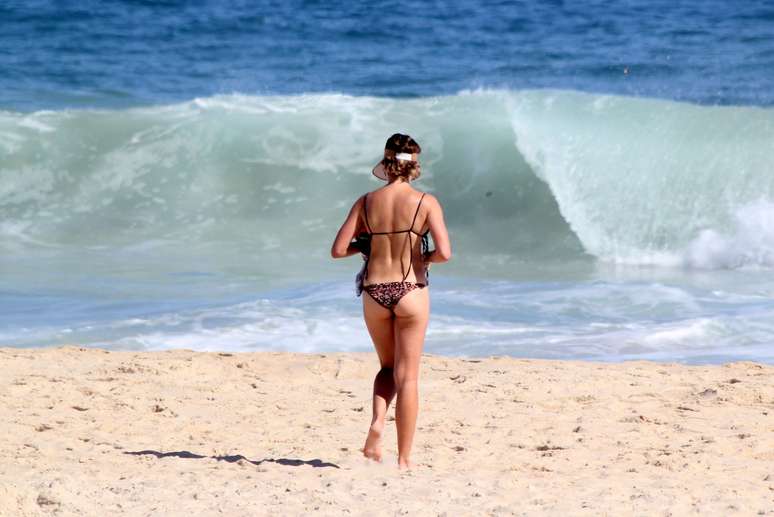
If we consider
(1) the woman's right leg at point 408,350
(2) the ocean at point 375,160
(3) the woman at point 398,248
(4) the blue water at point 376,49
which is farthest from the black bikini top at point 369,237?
(4) the blue water at point 376,49

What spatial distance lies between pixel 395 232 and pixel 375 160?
35.1 feet

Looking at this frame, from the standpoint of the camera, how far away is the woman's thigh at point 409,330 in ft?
15.8

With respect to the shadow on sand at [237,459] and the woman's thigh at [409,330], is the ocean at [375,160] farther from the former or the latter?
the woman's thigh at [409,330]

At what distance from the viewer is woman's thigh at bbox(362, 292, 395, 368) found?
15.9ft

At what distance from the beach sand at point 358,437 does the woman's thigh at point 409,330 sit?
42 cm

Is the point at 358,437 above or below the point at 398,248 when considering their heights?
below

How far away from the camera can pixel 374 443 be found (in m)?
5.04

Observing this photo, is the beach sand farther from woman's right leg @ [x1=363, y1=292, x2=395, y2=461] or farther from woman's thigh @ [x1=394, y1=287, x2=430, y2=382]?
woman's thigh @ [x1=394, y1=287, x2=430, y2=382]

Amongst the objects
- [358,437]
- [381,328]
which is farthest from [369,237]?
[358,437]

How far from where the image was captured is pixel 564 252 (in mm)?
12352

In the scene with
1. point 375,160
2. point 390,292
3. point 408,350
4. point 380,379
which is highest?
point 375,160

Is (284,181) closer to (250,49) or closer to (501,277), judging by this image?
(501,277)

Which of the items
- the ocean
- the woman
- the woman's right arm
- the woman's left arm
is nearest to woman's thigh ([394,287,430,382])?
the woman

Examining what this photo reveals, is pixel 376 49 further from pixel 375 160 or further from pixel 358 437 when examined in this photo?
pixel 358 437
